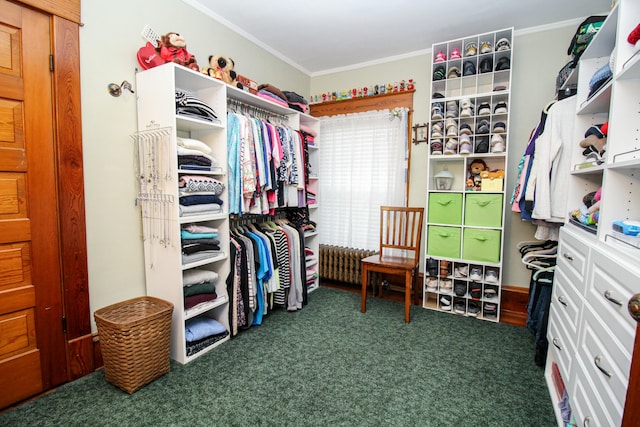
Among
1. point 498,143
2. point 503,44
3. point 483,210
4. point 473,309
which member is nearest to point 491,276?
point 473,309

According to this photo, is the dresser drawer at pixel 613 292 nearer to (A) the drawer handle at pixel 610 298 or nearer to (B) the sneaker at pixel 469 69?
(A) the drawer handle at pixel 610 298

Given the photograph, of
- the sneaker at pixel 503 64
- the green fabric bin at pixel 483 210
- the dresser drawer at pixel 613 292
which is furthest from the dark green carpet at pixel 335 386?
the sneaker at pixel 503 64

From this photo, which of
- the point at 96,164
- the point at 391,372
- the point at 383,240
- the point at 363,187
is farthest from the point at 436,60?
the point at 96,164

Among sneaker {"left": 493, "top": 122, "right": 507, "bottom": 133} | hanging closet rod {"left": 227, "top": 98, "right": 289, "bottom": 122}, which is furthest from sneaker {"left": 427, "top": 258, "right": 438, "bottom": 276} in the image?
hanging closet rod {"left": 227, "top": 98, "right": 289, "bottom": 122}

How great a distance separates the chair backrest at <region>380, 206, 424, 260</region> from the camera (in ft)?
9.85

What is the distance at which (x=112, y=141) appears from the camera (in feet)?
6.44

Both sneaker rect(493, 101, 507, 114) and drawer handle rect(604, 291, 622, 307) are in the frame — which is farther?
sneaker rect(493, 101, 507, 114)

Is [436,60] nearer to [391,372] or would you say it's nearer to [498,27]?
[498,27]

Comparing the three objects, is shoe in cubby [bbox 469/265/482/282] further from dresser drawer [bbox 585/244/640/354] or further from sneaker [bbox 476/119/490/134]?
dresser drawer [bbox 585/244/640/354]

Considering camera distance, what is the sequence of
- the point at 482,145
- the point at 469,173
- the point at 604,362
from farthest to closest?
the point at 469,173, the point at 482,145, the point at 604,362

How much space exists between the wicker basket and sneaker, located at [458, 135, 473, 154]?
2628mm

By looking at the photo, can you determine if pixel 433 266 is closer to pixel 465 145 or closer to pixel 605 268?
pixel 465 145

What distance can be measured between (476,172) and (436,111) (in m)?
0.69

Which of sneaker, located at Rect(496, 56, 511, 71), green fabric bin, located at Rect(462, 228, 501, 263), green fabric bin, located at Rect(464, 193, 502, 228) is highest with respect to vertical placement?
sneaker, located at Rect(496, 56, 511, 71)
